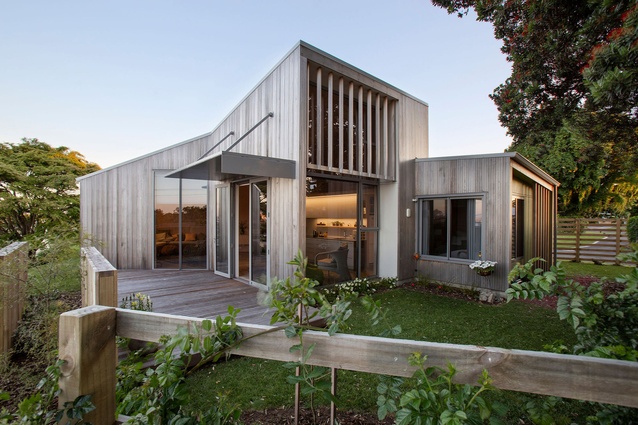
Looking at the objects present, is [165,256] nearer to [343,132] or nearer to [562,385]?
[343,132]

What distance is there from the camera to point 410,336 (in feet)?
14.2

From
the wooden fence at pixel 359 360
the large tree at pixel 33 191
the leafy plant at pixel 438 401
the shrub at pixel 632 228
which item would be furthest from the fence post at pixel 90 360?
the shrub at pixel 632 228

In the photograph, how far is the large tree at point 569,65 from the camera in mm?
3227

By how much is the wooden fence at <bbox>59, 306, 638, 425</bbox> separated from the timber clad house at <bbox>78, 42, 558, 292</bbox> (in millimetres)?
4202

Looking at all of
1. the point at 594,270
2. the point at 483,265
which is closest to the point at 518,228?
the point at 483,265

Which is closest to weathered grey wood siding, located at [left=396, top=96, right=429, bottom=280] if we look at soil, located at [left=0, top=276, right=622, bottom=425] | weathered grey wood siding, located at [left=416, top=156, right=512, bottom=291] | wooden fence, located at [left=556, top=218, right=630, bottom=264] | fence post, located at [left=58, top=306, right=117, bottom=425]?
weathered grey wood siding, located at [left=416, top=156, right=512, bottom=291]

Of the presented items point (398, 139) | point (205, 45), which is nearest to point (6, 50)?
point (205, 45)

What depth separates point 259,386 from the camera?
3.00m

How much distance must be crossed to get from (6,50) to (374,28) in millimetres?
9089

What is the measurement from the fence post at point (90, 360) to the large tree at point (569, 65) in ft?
14.3

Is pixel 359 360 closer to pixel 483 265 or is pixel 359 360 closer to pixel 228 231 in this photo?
pixel 483 265

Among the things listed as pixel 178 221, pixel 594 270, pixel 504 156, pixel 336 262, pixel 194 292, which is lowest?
pixel 594 270

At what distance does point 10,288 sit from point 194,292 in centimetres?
284

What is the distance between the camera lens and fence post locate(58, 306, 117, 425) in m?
1.02
